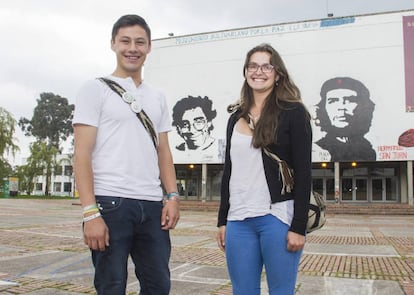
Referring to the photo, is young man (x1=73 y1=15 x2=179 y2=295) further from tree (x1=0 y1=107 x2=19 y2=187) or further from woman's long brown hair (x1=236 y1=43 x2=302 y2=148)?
tree (x1=0 y1=107 x2=19 y2=187)

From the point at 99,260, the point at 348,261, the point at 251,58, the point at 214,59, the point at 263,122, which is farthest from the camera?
the point at 214,59

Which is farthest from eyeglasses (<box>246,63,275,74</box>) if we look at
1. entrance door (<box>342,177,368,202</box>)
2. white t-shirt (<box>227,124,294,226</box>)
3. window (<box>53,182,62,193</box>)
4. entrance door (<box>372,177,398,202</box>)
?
window (<box>53,182,62,193</box>)

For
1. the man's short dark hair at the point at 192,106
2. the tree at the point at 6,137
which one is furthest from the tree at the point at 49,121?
the man's short dark hair at the point at 192,106

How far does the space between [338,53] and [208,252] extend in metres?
24.9

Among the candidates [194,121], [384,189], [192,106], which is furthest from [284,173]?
[384,189]

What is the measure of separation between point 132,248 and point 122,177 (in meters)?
0.42

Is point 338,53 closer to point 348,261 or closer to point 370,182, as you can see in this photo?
point 370,182

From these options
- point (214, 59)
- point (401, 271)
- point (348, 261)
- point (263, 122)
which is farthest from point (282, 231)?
point (214, 59)

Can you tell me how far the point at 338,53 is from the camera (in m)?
29.1

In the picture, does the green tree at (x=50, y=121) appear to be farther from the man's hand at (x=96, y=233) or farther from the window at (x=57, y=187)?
the man's hand at (x=96, y=233)

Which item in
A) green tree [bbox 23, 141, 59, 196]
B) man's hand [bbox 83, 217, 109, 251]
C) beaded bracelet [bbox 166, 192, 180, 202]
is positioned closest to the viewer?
Result: man's hand [bbox 83, 217, 109, 251]

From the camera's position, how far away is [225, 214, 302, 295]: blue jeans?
2.21m

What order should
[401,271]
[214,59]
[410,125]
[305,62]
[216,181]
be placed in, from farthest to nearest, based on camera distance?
[216,181] < [214,59] < [305,62] < [410,125] < [401,271]

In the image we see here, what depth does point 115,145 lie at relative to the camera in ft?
7.23
